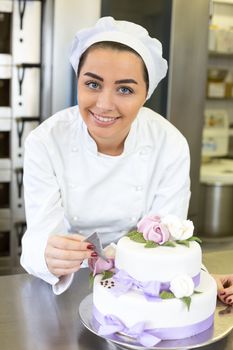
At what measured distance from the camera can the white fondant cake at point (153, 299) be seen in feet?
3.17

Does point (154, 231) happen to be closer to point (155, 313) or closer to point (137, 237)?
point (137, 237)

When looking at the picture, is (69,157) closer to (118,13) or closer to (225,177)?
(118,13)

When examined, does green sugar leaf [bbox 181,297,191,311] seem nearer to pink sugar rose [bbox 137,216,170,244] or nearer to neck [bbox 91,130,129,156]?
pink sugar rose [bbox 137,216,170,244]

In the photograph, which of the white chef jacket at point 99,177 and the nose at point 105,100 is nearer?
the nose at point 105,100

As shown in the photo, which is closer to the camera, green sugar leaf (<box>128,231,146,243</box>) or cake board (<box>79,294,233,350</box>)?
A: cake board (<box>79,294,233,350</box>)

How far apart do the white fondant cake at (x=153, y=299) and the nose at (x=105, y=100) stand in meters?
0.39

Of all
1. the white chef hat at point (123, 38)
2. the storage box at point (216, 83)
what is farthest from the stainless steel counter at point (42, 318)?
the storage box at point (216, 83)

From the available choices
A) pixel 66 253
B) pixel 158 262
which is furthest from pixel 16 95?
pixel 158 262

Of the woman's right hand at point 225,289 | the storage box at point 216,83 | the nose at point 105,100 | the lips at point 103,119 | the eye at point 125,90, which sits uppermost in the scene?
the storage box at point 216,83

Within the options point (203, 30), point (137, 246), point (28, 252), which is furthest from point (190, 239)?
point (203, 30)

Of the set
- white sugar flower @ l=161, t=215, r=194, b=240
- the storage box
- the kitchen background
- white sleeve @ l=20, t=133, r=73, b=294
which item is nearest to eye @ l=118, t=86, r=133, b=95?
white sleeve @ l=20, t=133, r=73, b=294

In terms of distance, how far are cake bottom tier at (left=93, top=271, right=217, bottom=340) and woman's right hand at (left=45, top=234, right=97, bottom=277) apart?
0.12 metres

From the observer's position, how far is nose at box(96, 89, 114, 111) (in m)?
1.24

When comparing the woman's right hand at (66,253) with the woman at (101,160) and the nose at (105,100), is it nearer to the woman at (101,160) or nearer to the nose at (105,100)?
the woman at (101,160)
